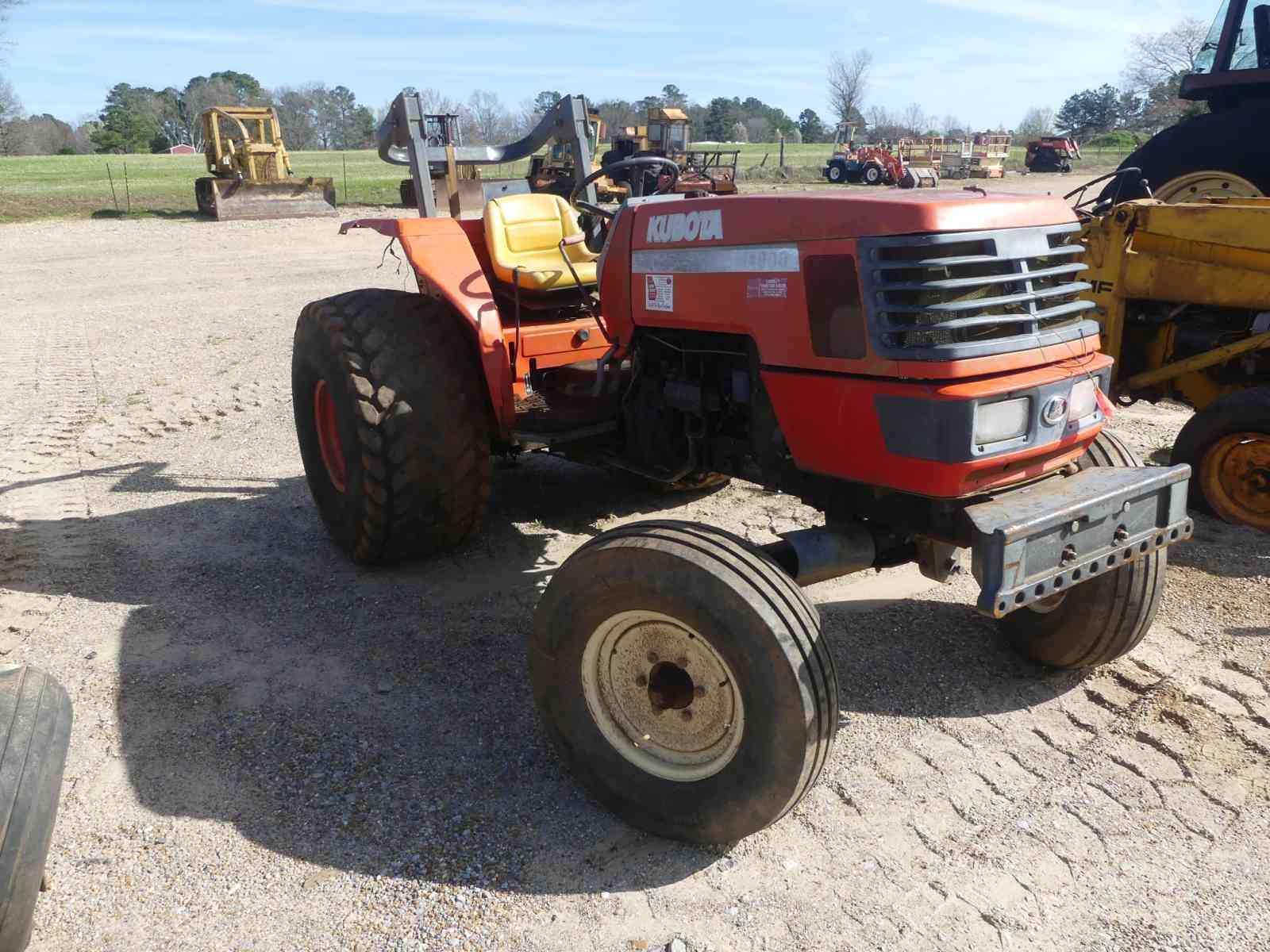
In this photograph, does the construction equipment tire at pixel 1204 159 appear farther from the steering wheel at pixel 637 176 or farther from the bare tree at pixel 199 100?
the bare tree at pixel 199 100

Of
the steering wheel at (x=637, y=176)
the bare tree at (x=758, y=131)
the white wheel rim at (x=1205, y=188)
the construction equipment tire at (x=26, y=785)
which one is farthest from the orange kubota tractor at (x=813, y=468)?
the bare tree at (x=758, y=131)

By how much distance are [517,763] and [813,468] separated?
123cm

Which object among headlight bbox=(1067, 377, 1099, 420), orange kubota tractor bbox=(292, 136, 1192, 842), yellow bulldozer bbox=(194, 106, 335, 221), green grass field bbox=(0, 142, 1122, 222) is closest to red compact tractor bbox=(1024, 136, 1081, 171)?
green grass field bbox=(0, 142, 1122, 222)

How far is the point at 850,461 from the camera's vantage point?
2.78 metres

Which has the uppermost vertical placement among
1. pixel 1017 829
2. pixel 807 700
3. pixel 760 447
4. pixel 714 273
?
pixel 714 273

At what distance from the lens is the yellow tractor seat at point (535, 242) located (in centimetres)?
Answer: 438

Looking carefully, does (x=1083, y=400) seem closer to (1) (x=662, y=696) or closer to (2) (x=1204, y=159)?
(1) (x=662, y=696)

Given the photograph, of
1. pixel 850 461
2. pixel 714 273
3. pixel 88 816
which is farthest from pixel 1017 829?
pixel 88 816

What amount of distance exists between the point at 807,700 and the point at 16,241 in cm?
1828

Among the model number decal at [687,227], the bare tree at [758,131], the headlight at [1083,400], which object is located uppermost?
the bare tree at [758,131]

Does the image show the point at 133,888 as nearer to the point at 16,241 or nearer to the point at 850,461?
the point at 850,461

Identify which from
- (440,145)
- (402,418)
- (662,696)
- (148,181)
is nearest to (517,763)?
(662,696)

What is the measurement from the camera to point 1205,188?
6.11 m

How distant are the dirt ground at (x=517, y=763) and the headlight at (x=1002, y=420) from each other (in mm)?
1043
